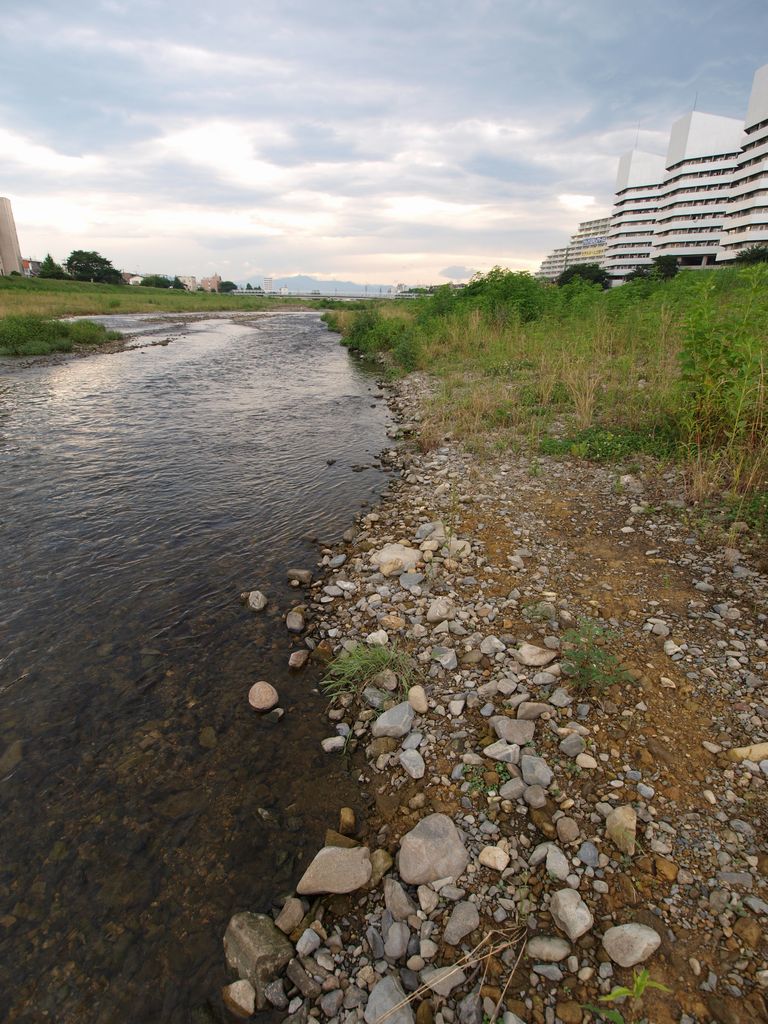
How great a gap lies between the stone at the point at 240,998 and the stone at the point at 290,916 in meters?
0.29

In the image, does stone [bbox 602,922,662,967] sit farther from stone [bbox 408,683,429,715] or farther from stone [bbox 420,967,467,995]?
stone [bbox 408,683,429,715]

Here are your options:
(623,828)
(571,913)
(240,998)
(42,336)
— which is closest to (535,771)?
(623,828)

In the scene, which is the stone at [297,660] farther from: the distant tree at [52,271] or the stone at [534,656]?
the distant tree at [52,271]

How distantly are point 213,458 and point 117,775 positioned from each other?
8.06 meters

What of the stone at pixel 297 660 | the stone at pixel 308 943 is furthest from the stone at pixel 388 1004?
the stone at pixel 297 660

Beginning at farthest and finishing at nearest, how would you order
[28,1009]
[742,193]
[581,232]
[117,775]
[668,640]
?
[581,232] → [742,193] → [668,640] → [117,775] → [28,1009]

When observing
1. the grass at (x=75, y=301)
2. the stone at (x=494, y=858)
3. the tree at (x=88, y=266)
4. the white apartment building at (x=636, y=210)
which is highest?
the white apartment building at (x=636, y=210)

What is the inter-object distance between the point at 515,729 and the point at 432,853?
109 cm

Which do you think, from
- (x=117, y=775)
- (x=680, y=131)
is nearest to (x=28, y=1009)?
(x=117, y=775)

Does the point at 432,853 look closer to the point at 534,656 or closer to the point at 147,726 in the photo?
the point at 534,656

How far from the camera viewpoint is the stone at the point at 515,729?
3.67 meters

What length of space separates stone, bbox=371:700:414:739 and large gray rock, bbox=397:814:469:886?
2.81ft

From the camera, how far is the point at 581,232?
605ft

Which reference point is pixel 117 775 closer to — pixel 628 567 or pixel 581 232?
pixel 628 567
